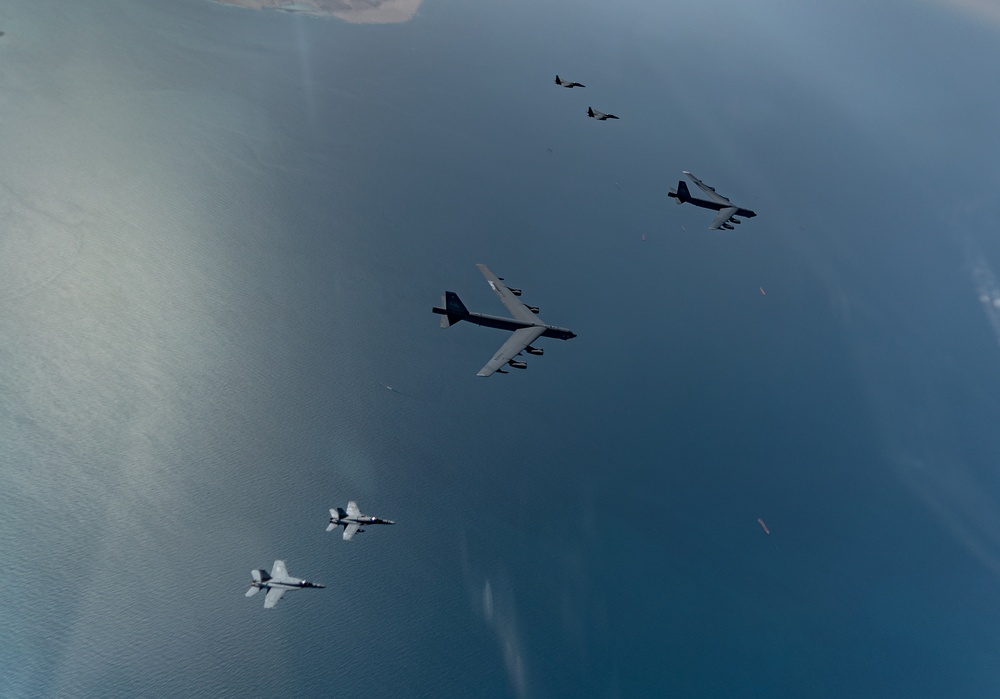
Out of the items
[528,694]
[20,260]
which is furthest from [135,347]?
[528,694]

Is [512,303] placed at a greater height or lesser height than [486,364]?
greater

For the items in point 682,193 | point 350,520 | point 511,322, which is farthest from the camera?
point 682,193

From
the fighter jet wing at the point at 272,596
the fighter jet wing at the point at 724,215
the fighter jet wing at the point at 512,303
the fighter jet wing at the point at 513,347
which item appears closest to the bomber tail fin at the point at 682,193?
the fighter jet wing at the point at 724,215

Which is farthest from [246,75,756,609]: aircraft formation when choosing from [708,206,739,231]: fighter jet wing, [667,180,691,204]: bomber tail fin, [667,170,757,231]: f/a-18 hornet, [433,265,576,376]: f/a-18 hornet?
[708,206,739,231]: fighter jet wing

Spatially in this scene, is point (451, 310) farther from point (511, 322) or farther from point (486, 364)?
point (486, 364)

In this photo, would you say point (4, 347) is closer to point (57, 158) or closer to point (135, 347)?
point (135, 347)

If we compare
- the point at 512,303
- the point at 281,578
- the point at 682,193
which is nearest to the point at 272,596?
the point at 281,578
